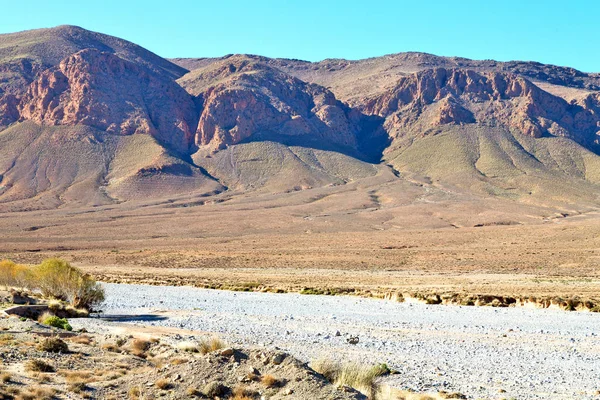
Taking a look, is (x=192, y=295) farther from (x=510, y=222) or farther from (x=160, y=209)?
(x=160, y=209)

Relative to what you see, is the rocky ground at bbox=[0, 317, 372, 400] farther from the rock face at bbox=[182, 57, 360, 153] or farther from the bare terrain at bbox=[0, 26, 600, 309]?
the rock face at bbox=[182, 57, 360, 153]

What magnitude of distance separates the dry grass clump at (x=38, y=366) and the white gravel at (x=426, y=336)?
5.78 meters

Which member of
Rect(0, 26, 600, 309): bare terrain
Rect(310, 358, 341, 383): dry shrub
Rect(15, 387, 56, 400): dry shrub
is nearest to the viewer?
Rect(15, 387, 56, 400): dry shrub

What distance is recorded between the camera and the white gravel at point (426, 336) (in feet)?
46.2

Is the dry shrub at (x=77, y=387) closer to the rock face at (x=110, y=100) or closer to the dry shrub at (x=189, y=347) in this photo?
the dry shrub at (x=189, y=347)

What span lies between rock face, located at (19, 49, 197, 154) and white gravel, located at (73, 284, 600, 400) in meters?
144

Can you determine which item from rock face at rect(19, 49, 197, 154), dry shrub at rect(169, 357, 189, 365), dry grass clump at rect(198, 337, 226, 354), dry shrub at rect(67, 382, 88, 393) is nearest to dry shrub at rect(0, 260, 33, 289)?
dry grass clump at rect(198, 337, 226, 354)

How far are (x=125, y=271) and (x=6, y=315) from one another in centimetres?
3833

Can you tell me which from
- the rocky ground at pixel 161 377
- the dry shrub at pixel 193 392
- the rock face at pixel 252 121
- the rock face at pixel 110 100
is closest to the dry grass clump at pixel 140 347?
the rocky ground at pixel 161 377

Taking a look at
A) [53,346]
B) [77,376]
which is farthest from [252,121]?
[77,376]

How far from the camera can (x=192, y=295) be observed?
36688mm

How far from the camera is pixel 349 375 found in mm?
11344

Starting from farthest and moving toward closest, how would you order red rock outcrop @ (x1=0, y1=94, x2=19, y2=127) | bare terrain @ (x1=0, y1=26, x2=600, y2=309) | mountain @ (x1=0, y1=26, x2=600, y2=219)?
red rock outcrop @ (x1=0, y1=94, x2=19, y2=127) < mountain @ (x1=0, y1=26, x2=600, y2=219) < bare terrain @ (x1=0, y1=26, x2=600, y2=309)

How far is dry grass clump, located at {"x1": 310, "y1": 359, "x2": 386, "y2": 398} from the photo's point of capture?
11.1 meters
